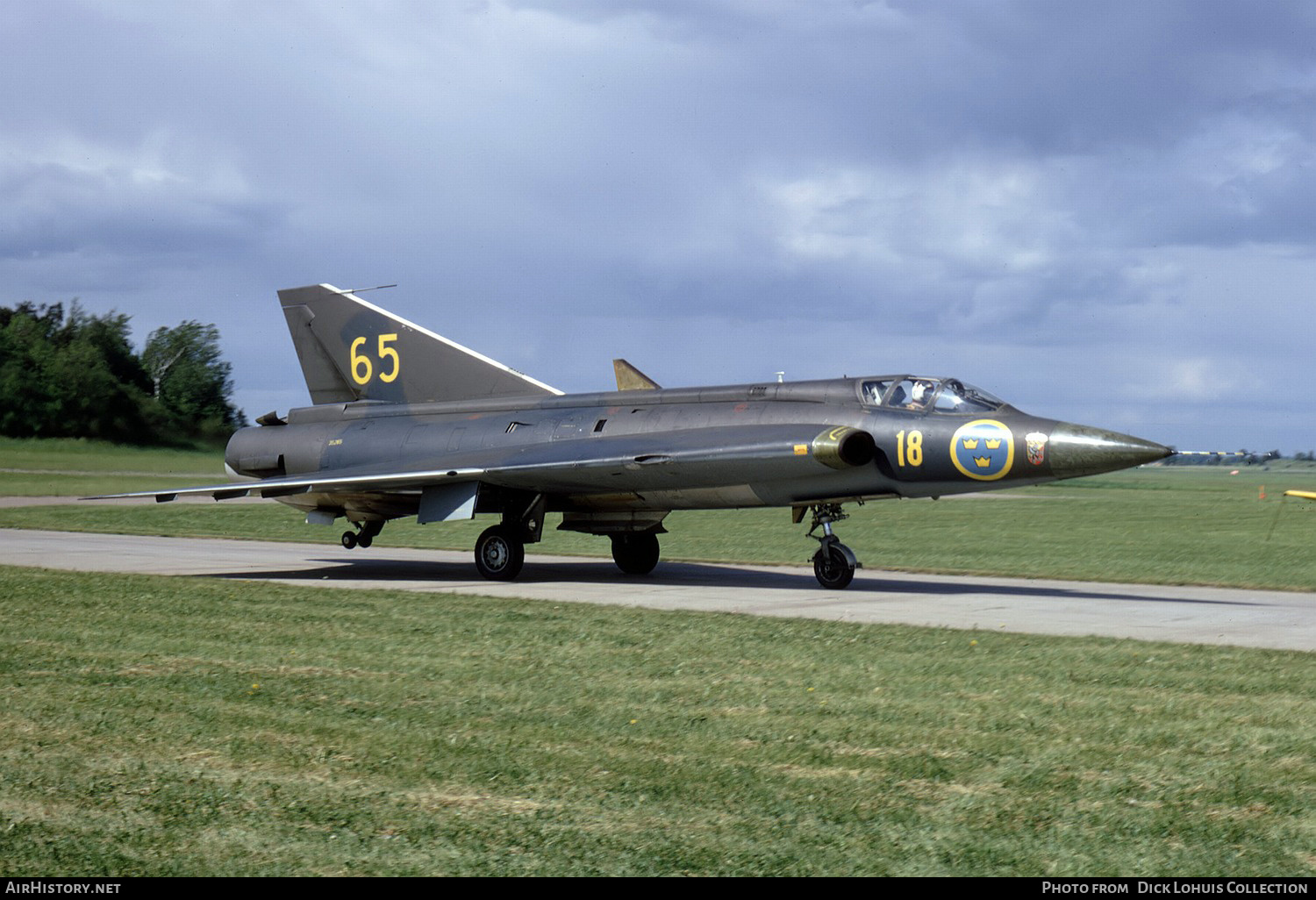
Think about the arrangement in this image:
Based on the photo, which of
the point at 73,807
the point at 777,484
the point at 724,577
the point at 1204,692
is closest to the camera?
the point at 73,807

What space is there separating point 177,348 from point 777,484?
51943mm

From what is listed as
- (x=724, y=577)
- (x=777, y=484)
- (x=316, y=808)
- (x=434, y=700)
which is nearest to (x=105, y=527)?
(x=724, y=577)

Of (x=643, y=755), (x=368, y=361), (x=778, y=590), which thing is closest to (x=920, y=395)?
(x=778, y=590)

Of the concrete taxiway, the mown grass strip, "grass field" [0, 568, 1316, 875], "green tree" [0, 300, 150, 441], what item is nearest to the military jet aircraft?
the concrete taxiway

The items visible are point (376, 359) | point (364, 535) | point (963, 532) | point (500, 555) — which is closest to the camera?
point (500, 555)

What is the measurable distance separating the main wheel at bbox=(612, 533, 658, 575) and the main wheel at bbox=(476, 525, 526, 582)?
1.79 m

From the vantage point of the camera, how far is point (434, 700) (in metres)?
7.48

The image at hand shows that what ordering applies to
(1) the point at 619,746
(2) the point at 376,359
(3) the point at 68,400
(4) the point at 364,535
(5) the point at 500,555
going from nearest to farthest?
(1) the point at 619,746, (5) the point at 500,555, (4) the point at 364,535, (2) the point at 376,359, (3) the point at 68,400

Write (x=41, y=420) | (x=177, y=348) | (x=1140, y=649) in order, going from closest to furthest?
(x=1140, y=649)
(x=41, y=420)
(x=177, y=348)

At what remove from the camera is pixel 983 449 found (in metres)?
14.6

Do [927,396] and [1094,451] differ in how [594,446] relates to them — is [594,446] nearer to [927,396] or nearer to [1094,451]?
[927,396]

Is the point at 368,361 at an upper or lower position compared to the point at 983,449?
upper

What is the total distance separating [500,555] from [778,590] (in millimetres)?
4021

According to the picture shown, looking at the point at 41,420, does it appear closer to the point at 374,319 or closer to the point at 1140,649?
the point at 374,319
